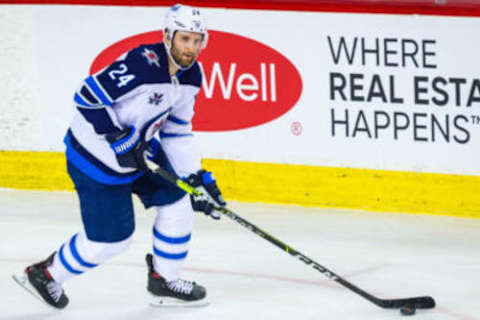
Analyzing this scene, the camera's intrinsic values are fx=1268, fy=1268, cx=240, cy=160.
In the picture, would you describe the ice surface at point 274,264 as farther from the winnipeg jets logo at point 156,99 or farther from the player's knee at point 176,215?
the winnipeg jets logo at point 156,99

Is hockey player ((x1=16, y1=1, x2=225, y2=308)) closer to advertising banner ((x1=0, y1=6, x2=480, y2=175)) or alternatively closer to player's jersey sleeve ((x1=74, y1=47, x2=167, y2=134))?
player's jersey sleeve ((x1=74, y1=47, x2=167, y2=134))

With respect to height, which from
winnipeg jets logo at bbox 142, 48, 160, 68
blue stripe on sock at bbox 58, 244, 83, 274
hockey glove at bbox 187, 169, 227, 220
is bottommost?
blue stripe on sock at bbox 58, 244, 83, 274

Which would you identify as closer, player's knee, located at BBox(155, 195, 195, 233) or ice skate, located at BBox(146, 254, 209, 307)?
player's knee, located at BBox(155, 195, 195, 233)

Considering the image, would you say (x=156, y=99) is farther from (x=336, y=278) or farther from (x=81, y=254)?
(x=336, y=278)

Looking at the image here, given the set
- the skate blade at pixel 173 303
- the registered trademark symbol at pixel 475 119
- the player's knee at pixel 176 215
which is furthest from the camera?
the registered trademark symbol at pixel 475 119

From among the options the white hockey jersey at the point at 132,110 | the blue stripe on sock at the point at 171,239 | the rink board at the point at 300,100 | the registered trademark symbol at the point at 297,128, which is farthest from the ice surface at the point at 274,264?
the white hockey jersey at the point at 132,110

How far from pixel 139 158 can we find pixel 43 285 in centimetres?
63

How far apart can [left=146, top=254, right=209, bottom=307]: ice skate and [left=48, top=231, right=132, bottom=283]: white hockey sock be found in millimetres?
298

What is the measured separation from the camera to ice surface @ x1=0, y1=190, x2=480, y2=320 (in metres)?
4.63

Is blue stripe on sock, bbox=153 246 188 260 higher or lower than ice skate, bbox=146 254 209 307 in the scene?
higher

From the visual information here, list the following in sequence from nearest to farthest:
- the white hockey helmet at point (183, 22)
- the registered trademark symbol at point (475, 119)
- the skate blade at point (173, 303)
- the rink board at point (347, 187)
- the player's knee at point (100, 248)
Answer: the white hockey helmet at point (183, 22), the player's knee at point (100, 248), the skate blade at point (173, 303), the registered trademark symbol at point (475, 119), the rink board at point (347, 187)

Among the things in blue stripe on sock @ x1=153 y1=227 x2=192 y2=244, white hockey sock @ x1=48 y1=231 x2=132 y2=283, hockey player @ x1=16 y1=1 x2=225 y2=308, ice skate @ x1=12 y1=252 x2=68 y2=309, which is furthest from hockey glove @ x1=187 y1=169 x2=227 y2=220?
ice skate @ x1=12 y1=252 x2=68 y2=309

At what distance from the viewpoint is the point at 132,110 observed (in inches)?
170

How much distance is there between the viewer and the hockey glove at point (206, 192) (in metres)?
4.46
